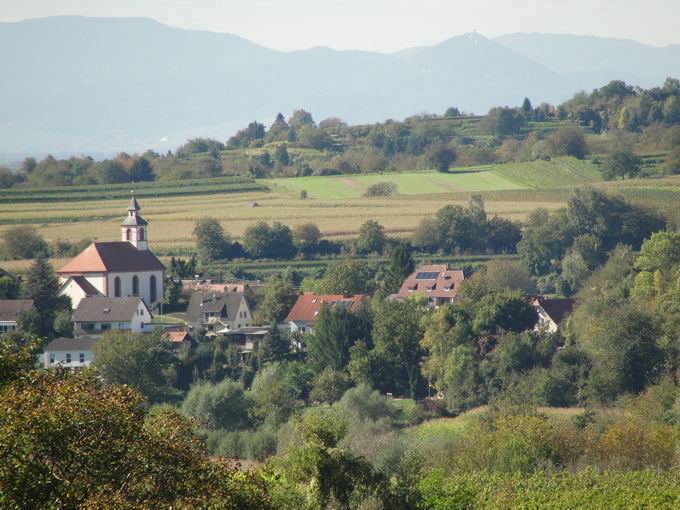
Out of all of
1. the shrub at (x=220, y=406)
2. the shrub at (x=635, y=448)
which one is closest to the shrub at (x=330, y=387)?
the shrub at (x=220, y=406)

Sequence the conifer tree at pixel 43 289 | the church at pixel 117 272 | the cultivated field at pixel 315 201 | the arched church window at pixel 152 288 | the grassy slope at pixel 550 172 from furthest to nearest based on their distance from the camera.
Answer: the grassy slope at pixel 550 172
the cultivated field at pixel 315 201
the arched church window at pixel 152 288
the church at pixel 117 272
the conifer tree at pixel 43 289

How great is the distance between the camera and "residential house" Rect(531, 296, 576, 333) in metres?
71.1

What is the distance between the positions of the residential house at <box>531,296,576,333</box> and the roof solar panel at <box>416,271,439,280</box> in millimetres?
7131

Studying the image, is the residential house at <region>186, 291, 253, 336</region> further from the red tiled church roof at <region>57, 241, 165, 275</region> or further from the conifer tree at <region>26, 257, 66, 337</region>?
the red tiled church roof at <region>57, 241, 165, 275</region>

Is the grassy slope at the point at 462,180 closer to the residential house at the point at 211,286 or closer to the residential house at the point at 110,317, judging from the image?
the residential house at the point at 211,286

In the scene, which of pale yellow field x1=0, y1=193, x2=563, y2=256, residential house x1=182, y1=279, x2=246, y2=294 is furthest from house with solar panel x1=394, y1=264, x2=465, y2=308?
pale yellow field x1=0, y1=193, x2=563, y2=256

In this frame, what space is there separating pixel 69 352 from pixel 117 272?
15.9 m

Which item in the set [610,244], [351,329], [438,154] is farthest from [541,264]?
[438,154]

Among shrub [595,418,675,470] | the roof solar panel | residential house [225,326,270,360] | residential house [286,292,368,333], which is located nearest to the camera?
shrub [595,418,675,470]

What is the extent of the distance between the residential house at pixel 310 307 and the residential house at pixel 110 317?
7097 millimetres

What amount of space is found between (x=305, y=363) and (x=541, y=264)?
29.3 metres

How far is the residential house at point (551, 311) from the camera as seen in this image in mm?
71125

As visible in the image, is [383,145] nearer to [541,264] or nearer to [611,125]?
[611,125]

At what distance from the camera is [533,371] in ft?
197
